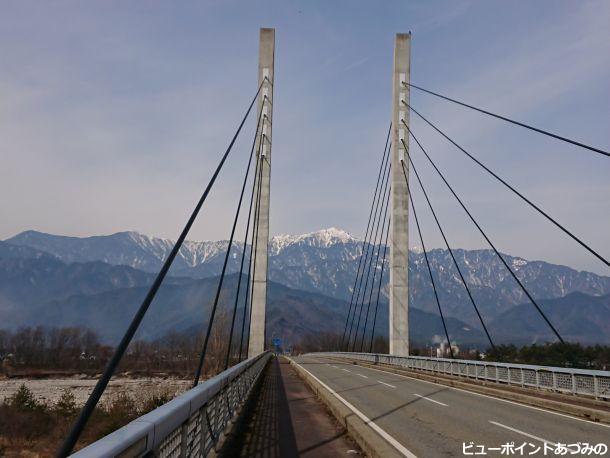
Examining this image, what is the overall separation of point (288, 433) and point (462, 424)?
11.4ft

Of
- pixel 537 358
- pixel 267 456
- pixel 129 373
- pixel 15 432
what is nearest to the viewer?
pixel 267 456

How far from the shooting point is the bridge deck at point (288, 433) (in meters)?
8.70

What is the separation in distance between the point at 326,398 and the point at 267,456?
6.20 metres

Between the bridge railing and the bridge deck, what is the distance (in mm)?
7946

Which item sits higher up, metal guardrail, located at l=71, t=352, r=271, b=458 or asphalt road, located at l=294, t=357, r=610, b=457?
metal guardrail, located at l=71, t=352, r=271, b=458

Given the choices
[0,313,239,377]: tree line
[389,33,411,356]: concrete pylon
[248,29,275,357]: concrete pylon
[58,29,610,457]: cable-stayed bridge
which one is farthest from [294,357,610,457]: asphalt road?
[0,313,239,377]: tree line

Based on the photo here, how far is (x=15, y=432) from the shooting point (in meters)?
49.2

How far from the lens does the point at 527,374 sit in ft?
66.8

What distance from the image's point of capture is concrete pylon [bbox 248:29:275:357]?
34.9 metres

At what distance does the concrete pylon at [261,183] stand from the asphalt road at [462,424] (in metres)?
18.6

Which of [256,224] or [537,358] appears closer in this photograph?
[256,224]

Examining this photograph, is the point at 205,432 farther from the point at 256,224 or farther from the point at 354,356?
the point at 354,356

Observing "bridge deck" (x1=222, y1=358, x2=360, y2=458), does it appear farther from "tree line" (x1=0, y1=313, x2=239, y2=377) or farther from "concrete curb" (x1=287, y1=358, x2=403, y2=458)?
"tree line" (x1=0, y1=313, x2=239, y2=377)

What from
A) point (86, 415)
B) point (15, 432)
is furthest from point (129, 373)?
point (86, 415)
